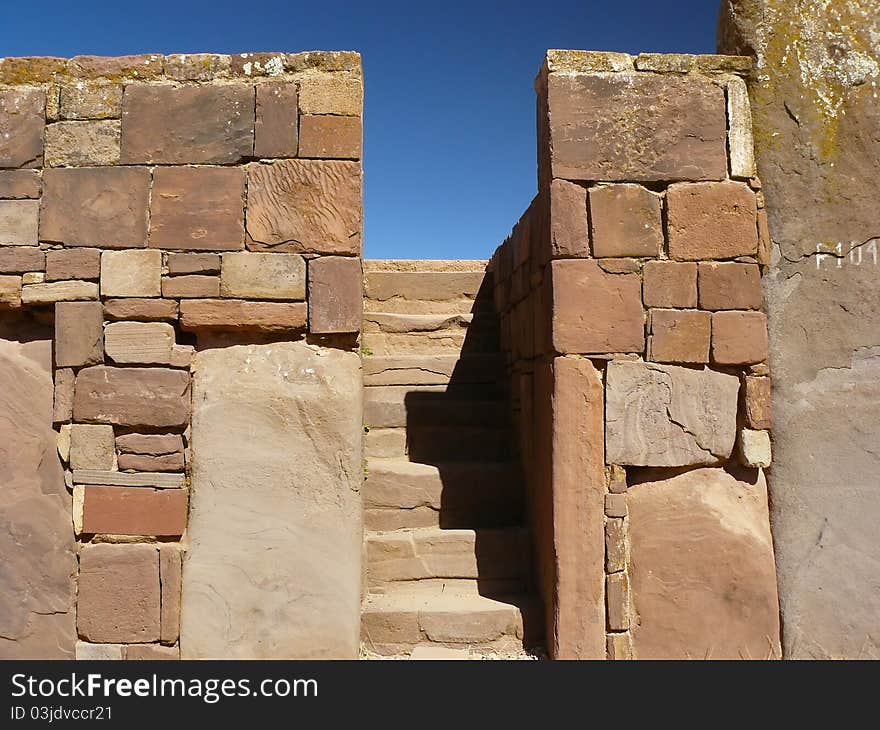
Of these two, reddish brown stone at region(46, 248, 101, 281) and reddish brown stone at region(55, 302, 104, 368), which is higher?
reddish brown stone at region(46, 248, 101, 281)

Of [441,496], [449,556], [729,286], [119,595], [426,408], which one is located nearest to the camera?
[119,595]

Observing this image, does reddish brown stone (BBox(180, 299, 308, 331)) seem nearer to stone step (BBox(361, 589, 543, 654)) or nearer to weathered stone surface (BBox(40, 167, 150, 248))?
weathered stone surface (BBox(40, 167, 150, 248))

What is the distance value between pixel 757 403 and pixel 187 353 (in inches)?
121

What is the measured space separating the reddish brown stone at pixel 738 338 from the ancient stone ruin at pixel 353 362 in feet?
0.07

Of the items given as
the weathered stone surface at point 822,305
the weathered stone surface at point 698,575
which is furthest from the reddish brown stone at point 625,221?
the weathered stone surface at point 698,575

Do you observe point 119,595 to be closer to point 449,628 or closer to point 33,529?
point 33,529

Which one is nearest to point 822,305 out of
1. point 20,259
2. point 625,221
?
point 625,221

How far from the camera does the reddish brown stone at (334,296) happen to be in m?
3.67

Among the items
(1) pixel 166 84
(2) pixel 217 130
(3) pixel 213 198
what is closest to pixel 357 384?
(3) pixel 213 198

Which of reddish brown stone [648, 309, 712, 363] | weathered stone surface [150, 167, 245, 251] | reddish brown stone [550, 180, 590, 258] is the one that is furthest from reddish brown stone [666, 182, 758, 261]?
weathered stone surface [150, 167, 245, 251]

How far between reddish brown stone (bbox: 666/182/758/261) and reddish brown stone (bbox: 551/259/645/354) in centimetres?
36

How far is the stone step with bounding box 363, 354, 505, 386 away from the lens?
18.5ft

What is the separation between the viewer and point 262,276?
145 inches

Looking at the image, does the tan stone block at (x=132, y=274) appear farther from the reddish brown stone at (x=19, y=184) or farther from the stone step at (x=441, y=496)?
the stone step at (x=441, y=496)
